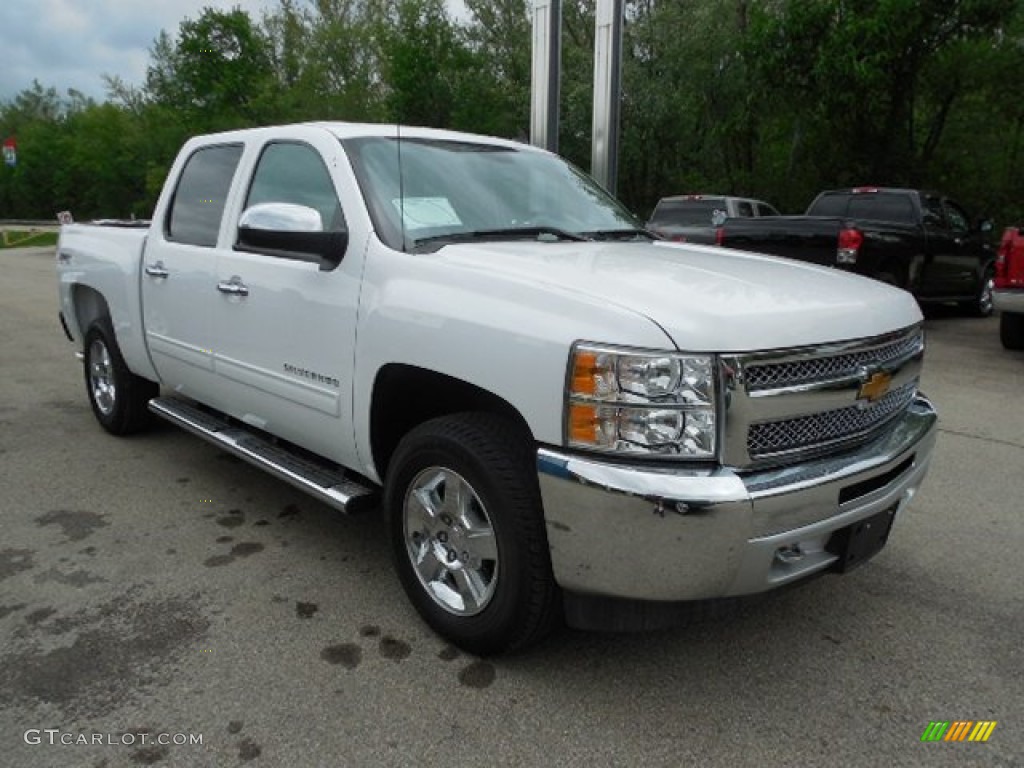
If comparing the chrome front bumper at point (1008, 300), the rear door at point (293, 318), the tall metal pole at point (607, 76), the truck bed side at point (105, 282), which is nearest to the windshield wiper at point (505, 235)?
the rear door at point (293, 318)

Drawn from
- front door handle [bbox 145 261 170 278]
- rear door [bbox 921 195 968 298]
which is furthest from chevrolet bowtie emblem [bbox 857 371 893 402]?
rear door [bbox 921 195 968 298]

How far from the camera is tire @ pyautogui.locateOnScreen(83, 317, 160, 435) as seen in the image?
5223mm

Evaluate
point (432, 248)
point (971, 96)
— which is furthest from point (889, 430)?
point (971, 96)

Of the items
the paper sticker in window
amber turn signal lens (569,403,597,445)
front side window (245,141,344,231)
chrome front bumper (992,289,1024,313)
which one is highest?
front side window (245,141,344,231)

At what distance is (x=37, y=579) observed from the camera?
3383mm

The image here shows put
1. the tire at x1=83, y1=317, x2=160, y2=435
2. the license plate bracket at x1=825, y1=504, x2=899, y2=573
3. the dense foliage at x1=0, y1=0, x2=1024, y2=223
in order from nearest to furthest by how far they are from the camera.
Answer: the license plate bracket at x1=825, y1=504, x2=899, y2=573
the tire at x1=83, y1=317, x2=160, y2=435
the dense foliage at x1=0, y1=0, x2=1024, y2=223

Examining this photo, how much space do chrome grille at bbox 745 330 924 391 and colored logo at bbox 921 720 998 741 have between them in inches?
42.8

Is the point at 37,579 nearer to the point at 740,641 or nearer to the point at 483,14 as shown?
the point at 740,641

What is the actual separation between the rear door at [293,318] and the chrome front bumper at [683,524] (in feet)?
3.83

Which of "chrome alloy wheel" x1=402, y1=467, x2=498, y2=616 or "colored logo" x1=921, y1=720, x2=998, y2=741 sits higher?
"chrome alloy wheel" x1=402, y1=467, x2=498, y2=616

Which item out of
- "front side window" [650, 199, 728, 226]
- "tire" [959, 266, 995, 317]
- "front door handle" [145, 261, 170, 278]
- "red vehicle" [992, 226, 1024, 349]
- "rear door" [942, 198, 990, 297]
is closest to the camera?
"front door handle" [145, 261, 170, 278]

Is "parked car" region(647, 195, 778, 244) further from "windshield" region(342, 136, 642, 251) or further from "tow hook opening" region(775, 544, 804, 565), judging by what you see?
"tow hook opening" region(775, 544, 804, 565)

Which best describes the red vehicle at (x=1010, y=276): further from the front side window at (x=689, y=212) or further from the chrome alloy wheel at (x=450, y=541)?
the chrome alloy wheel at (x=450, y=541)

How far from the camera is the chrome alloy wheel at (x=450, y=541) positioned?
2.73m
